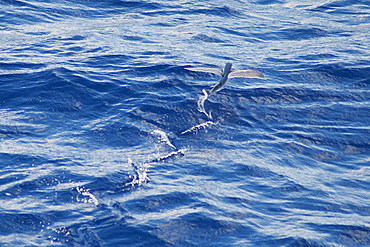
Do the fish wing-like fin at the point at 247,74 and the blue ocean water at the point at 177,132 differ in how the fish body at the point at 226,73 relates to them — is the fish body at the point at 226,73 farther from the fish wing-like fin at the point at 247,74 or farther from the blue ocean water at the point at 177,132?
the blue ocean water at the point at 177,132

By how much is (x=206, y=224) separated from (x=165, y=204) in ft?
2.76

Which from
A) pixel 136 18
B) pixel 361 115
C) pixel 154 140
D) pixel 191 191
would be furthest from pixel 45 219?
pixel 136 18

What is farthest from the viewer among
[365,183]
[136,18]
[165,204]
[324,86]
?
[136,18]

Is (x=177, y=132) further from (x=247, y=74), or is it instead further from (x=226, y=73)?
(x=247, y=74)

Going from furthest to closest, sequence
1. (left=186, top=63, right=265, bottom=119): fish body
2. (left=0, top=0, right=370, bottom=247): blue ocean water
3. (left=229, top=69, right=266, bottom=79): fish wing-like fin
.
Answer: (left=229, top=69, right=266, bottom=79): fish wing-like fin
(left=186, top=63, right=265, bottom=119): fish body
(left=0, top=0, right=370, bottom=247): blue ocean water

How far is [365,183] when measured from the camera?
1091 cm

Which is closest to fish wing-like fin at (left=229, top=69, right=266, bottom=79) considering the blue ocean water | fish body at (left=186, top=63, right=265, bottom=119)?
fish body at (left=186, top=63, right=265, bottom=119)

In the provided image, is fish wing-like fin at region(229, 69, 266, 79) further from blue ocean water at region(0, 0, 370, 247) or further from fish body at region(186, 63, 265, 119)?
blue ocean water at region(0, 0, 370, 247)

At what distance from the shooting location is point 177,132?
487 inches

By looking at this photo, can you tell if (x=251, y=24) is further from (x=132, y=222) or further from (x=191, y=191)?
(x=132, y=222)

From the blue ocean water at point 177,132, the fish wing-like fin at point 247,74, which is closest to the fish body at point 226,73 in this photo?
the fish wing-like fin at point 247,74

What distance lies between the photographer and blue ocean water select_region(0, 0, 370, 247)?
9.48 m

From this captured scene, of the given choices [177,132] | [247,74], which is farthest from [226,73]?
[177,132]

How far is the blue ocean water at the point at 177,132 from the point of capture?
948 centimetres
